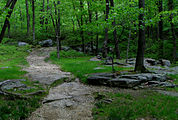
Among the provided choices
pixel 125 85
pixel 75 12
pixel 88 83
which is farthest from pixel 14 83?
pixel 75 12

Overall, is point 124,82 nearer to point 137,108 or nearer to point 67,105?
point 137,108

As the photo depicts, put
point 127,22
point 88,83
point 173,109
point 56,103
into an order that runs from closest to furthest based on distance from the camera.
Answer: point 173,109 → point 56,103 → point 127,22 → point 88,83

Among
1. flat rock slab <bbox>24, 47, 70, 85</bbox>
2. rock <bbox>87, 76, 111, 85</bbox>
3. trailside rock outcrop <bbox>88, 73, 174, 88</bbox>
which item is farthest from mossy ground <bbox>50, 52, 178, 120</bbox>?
flat rock slab <bbox>24, 47, 70, 85</bbox>

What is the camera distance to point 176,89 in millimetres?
7762

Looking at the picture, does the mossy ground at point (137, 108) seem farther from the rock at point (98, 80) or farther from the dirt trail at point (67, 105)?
the rock at point (98, 80)

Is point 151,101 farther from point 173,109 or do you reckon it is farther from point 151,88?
point 151,88

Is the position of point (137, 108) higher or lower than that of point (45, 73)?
lower

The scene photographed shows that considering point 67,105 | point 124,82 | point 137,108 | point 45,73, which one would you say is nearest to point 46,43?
point 45,73

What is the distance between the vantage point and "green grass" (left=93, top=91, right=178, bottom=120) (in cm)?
500

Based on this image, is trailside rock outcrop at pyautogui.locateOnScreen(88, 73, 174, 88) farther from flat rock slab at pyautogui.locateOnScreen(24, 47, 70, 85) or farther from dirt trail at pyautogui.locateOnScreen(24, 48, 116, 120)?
flat rock slab at pyautogui.locateOnScreen(24, 47, 70, 85)

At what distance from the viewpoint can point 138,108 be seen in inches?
219

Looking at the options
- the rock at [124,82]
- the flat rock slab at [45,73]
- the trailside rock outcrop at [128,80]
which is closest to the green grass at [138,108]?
the rock at [124,82]

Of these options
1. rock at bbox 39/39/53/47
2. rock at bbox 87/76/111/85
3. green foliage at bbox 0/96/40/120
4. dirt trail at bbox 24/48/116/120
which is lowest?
dirt trail at bbox 24/48/116/120

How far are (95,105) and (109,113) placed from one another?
1221 millimetres
